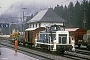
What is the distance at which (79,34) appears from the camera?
34.4 m

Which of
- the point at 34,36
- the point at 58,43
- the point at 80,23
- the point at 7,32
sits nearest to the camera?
the point at 58,43

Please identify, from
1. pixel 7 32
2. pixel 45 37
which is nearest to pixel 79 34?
pixel 45 37

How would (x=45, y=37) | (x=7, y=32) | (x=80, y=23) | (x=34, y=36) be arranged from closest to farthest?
→ (x=45, y=37)
(x=34, y=36)
(x=80, y=23)
(x=7, y=32)

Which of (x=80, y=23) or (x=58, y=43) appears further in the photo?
(x=80, y=23)

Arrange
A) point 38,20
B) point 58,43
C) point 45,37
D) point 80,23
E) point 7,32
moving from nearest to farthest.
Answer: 1. point 58,43
2. point 45,37
3. point 38,20
4. point 80,23
5. point 7,32

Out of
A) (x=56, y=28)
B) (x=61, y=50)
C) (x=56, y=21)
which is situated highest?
(x=56, y=21)

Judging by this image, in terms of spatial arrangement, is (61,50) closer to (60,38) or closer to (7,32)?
(60,38)

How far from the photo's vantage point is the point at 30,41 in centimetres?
3428

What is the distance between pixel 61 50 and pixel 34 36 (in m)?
10.5

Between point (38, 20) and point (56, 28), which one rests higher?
point (38, 20)

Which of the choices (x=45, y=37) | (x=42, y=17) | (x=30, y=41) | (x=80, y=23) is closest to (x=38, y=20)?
(x=42, y=17)

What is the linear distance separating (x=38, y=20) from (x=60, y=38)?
41729 millimetres

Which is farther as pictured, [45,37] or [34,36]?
[34,36]

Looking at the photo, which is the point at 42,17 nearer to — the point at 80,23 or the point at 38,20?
the point at 38,20
